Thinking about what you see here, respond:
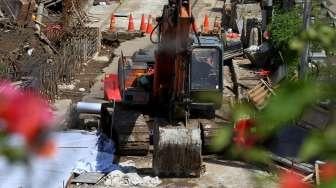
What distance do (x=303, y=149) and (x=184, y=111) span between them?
1282 centimetres

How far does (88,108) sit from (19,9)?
9.93 metres

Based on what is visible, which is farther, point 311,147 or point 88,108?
point 88,108

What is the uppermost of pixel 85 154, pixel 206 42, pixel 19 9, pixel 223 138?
pixel 223 138

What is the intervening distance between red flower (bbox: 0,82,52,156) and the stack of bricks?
23.9 metres

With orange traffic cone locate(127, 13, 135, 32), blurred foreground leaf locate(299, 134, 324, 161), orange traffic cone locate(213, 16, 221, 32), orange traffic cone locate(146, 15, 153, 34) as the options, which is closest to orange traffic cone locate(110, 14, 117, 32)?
orange traffic cone locate(127, 13, 135, 32)

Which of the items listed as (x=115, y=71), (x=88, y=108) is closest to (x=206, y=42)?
(x=88, y=108)

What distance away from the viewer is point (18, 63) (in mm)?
19703

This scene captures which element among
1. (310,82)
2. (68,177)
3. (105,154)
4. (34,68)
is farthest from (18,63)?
(310,82)

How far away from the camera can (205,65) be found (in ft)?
48.6

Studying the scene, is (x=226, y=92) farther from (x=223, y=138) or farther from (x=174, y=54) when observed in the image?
(x=223, y=138)

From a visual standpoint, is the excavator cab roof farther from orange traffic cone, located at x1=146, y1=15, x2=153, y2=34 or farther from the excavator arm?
orange traffic cone, located at x1=146, y1=15, x2=153, y2=34

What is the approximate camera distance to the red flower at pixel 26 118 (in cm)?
92

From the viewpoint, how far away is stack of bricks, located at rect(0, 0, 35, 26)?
24859 mm

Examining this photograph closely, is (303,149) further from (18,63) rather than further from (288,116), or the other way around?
(18,63)
